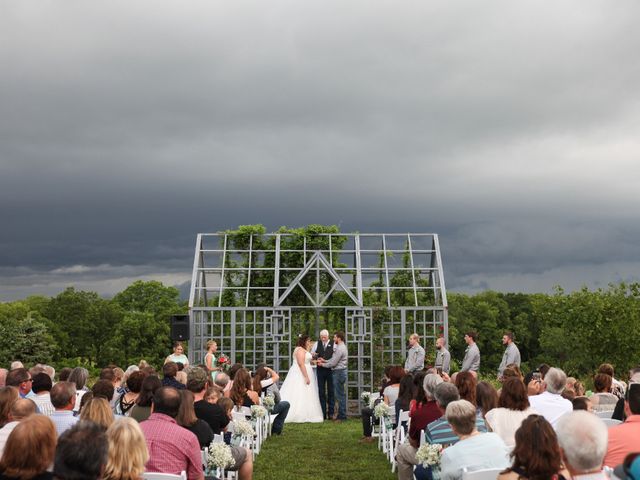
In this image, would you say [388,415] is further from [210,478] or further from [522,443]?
[522,443]

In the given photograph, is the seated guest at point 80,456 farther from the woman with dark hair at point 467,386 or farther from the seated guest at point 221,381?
the seated guest at point 221,381

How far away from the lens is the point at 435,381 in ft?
24.3

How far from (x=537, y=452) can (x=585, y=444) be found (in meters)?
0.27

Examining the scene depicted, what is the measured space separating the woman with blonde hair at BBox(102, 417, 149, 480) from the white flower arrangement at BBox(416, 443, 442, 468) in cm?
267

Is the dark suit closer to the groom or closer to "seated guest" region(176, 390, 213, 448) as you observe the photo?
the groom

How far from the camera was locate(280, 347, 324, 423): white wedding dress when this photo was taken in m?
15.0

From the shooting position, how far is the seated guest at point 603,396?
8398 mm

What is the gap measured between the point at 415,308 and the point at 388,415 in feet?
20.9

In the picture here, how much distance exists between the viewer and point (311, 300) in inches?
694

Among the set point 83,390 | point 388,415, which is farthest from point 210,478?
point 388,415

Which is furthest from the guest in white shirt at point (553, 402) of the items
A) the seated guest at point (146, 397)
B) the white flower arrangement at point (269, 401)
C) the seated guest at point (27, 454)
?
the white flower arrangement at point (269, 401)

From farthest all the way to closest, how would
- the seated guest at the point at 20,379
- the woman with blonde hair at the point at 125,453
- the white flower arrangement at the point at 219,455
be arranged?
the seated guest at the point at 20,379, the white flower arrangement at the point at 219,455, the woman with blonde hair at the point at 125,453

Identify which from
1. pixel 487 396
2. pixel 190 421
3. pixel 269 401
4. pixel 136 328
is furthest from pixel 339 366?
pixel 136 328

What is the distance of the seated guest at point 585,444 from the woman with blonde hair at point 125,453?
233cm
